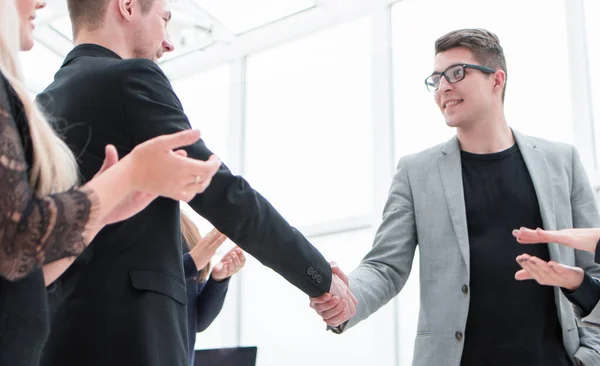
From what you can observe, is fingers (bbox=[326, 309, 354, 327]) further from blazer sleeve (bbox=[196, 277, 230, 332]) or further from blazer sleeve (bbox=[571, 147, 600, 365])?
blazer sleeve (bbox=[196, 277, 230, 332])

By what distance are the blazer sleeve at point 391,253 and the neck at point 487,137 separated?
0.27 meters

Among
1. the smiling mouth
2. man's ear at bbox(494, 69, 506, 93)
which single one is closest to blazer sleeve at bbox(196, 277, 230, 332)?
the smiling mouth

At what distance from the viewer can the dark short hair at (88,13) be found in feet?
6.48

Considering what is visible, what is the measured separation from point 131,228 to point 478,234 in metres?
1.27

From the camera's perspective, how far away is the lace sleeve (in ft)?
3.52

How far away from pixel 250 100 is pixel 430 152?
3.63m

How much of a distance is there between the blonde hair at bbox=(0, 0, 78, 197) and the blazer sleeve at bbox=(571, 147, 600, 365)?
67.3 inches

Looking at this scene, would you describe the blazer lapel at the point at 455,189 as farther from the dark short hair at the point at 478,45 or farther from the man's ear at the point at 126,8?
the man's ear at the point at 126,8

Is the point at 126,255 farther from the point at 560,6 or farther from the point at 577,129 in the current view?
the point at 560,6

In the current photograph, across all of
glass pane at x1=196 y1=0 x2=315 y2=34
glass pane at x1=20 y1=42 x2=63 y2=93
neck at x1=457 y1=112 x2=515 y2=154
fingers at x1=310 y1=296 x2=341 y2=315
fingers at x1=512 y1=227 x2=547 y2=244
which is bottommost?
fingers at x1=310 y1=296 x2=341 y2=315

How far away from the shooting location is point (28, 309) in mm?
1151

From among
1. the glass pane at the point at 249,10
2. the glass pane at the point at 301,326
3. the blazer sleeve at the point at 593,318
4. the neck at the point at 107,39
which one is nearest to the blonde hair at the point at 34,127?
the neck at the point at 107,39

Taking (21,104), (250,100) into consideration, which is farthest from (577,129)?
(21,104)

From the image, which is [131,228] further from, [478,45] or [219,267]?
[219,267]
